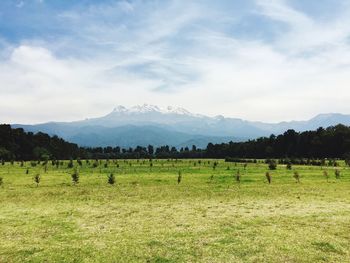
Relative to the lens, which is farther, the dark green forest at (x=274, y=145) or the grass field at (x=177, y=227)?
the dark green forest at (x=274, y=145)

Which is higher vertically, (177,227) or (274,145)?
(274,145)

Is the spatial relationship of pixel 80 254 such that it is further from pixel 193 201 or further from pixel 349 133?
pixel 349 133

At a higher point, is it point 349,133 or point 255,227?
point 349,133

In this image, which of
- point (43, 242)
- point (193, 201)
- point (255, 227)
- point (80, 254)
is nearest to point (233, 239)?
point (255, 227)

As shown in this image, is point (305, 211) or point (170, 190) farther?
point (170, 190)

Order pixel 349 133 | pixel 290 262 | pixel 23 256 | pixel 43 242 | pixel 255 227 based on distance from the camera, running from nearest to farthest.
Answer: pixel 290 262, pixel 23 256, pixel 43 242, pixel 255 227, pixel 349 133

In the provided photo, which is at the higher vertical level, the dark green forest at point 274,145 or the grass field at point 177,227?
the dark green forest at point 274,145

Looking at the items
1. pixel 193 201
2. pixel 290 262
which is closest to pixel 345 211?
pixel 193 201

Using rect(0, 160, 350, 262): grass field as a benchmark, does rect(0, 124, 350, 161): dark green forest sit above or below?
above

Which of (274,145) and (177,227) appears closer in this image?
(177,227)

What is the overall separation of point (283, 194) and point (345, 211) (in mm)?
13225

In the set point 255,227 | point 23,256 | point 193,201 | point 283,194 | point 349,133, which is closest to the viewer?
point 23,256

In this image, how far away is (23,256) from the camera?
21.1m

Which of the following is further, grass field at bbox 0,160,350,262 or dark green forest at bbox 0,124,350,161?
dark green forest at bbox 0,124,350,161
